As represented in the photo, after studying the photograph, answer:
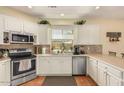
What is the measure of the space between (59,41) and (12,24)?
246 centimetres

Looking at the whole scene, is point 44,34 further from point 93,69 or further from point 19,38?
point 93,69

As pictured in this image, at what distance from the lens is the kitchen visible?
5.62 metres

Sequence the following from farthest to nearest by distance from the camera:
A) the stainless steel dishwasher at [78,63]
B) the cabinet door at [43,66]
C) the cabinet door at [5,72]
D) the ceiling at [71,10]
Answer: the stainless steel dishwasher at [78,63], the cabinet door at [43,66], the ceiling at [71,10], the cabinet door at [5,72]

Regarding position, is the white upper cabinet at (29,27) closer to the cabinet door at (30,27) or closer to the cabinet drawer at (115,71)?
the cabinet door at (30,27)

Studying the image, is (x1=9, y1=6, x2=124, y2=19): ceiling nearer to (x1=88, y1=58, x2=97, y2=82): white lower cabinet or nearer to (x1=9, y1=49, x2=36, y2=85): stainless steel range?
(x1=9, y1=49, x2=36, y2=85): stainless steel range

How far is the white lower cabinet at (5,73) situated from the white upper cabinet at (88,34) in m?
3.40

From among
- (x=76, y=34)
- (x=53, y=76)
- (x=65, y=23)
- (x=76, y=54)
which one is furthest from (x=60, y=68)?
(x=65, y=23)

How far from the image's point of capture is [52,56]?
6918 millimetres

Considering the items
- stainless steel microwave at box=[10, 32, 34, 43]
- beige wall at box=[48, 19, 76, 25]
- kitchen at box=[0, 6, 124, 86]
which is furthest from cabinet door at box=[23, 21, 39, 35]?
beige wall at box=[48, 19, 76, 25]

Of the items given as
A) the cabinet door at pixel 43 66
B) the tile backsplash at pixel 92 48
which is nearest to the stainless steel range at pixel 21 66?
the cabinet door at pixel 43 66

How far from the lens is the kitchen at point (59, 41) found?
5625 millimetres

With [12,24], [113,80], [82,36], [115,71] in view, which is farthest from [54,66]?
[115,71]
